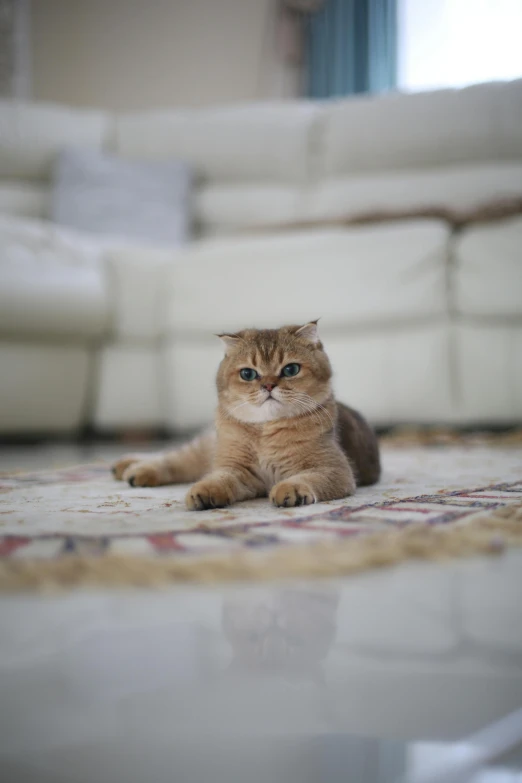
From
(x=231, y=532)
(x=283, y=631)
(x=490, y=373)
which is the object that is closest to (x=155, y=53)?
(x=490, y=373)

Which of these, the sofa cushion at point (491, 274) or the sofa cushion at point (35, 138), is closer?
the sofa cushion at point (491, 274)

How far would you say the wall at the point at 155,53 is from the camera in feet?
16.3

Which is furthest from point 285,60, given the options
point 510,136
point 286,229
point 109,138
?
point 286,229

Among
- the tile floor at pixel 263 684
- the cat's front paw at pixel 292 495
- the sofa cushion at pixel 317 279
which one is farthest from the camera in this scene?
the sofa cushion at pixel 317 279

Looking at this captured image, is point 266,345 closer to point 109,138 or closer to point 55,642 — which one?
point 55,642

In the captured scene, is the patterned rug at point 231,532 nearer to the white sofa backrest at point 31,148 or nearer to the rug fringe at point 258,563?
the rug fringe at point 258,563

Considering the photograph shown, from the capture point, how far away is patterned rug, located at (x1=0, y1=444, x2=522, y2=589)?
607 millimetres

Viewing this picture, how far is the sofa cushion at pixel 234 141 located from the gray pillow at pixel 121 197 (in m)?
0.21

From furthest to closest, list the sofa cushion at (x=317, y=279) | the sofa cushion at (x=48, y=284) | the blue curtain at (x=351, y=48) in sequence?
1. the blue curtain at (x=351, y=48)
2. the sofa cushion at (x=317, y=279)
3. the sofa cushion at (x=48, y=284)

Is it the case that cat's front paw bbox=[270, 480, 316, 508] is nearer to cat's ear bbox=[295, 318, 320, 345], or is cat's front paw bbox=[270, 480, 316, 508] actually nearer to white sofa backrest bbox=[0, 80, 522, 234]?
cat's ear bbox=[295, 318, 320, 345]

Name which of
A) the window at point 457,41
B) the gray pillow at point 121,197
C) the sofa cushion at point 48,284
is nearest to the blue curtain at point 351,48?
the window at point 457,41

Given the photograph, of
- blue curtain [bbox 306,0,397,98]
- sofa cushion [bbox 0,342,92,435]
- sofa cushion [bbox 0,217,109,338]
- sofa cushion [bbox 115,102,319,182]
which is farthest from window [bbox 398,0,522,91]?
sofa cushion [bbox 0,342,92,435]

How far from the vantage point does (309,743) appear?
35cm

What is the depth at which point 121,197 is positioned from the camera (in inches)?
124
